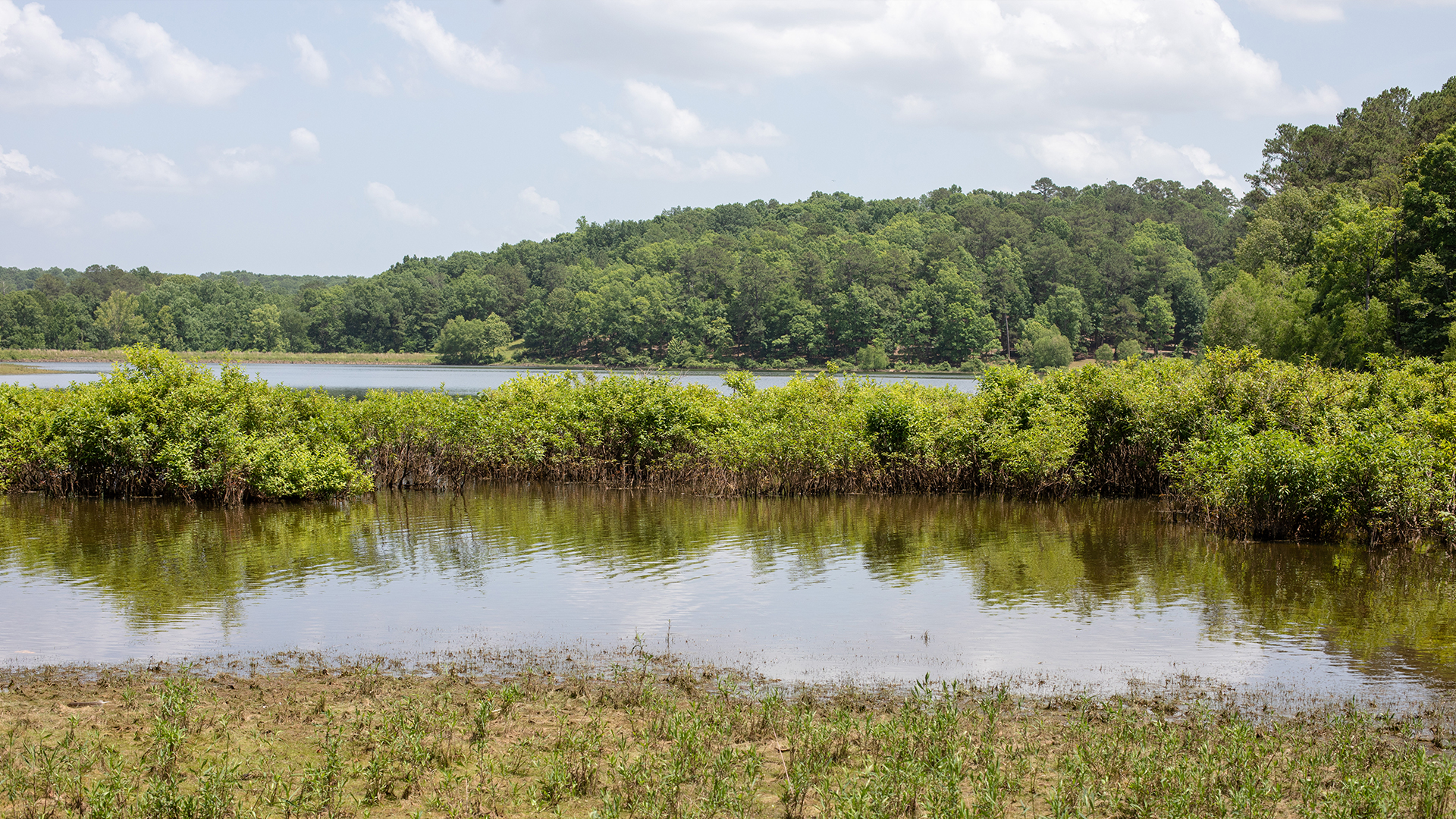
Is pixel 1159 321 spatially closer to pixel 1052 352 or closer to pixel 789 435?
pixel 1052 352

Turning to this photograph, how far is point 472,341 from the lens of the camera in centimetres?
14462

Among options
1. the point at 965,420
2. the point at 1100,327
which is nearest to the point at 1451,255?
the point at 965,420

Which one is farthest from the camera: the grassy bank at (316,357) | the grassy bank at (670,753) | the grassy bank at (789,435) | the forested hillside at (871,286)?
the grassy bank at (316,357)

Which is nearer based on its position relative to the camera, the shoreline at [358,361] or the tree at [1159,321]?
the tree at [1159,321]

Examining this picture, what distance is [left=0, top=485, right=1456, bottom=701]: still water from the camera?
1226cm

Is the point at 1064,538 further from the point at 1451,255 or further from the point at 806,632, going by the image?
the point at 1451,255

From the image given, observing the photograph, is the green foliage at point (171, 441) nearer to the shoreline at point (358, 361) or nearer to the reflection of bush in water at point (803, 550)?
the reflection of bush in water at point (803, 550)

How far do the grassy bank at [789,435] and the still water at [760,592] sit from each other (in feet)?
3.20

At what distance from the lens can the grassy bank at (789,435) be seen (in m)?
20.7

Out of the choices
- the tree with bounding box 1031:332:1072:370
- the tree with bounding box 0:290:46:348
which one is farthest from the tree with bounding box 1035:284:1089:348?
the tree with bounding box 0:290:46:348

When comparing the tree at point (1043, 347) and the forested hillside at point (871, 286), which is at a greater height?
the forested hillside at point (871, 286)

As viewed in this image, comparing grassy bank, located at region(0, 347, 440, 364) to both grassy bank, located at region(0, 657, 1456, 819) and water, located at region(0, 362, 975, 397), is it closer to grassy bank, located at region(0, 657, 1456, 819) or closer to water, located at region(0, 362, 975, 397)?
water, located at region(0, 362, 975, 397)

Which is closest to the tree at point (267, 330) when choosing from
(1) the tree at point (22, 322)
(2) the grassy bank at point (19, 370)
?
(1) the tree at point (22, 322)

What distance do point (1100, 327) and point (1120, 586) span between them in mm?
113713
